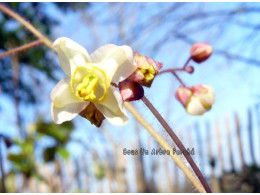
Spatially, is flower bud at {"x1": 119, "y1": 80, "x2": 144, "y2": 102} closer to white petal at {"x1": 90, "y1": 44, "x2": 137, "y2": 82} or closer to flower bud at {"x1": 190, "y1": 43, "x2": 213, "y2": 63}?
white petal at {"x1": 90, "y1": 44, "x2": 137, "y2": 82}

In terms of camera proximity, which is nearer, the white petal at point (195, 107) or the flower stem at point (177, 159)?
the flower stem at point (177, 159)

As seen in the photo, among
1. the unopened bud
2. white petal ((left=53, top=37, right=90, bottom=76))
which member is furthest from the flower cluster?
the unopened bud

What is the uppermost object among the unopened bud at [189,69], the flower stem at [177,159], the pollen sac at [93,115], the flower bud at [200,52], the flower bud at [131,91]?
the flower bud at [200,52]

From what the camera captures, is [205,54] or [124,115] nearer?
[124,115]

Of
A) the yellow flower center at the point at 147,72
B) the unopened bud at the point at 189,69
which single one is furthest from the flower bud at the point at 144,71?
the unopened bud at the point at 189,69

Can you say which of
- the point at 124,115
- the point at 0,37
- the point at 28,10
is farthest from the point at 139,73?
the point at 28,10

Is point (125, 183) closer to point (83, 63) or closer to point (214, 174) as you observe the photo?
point (214, 174)

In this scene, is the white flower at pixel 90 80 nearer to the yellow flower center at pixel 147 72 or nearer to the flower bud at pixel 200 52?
the yellow flower center at pixel 147 72
